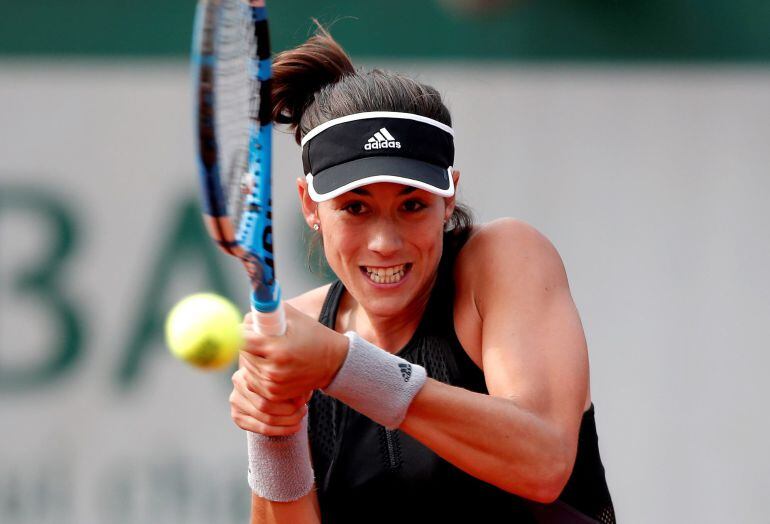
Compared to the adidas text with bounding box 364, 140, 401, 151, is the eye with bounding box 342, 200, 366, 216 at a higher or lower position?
lower

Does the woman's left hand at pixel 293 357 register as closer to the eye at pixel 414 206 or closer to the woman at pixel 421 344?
the woman at pixel 421 344

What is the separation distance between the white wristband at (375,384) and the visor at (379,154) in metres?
0.38

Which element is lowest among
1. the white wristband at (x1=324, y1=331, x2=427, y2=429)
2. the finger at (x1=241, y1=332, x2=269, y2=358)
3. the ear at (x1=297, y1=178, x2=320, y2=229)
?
the white wristband at (x1=324, y1=331, x2=427, y2=429)

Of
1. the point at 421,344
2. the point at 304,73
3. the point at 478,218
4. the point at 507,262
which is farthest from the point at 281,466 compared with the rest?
the point at 478,218

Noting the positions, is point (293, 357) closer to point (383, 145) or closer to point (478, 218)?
point (383, 145)

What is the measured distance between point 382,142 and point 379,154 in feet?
0.09

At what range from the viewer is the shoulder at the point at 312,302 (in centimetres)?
263

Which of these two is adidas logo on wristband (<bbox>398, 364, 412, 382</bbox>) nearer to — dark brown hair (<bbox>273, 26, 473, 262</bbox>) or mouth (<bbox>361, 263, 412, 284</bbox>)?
mouth (<bbox>361, 263, 412, 284</bbox>)

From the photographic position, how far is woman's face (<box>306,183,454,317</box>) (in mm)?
2275

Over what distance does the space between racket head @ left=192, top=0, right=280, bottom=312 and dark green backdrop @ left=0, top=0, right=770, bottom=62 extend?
8.30ft

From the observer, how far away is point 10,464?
4598 mm

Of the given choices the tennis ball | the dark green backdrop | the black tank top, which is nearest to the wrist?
the tennis ball

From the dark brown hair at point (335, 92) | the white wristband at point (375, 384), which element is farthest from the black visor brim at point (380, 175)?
the white wristband at point (375, 384)

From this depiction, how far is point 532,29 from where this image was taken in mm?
4566
